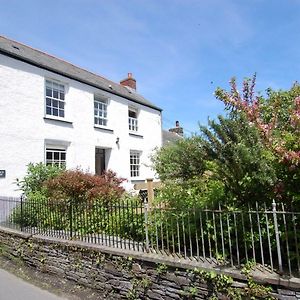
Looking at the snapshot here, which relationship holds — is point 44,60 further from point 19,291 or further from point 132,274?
point 132,274

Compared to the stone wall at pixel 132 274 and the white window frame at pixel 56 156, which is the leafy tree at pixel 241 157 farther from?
the white window frame at pixel 56 156

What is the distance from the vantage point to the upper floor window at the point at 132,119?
60.7 feet

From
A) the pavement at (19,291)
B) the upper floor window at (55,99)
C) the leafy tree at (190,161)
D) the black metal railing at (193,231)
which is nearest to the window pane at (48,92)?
the upper floor window at (55,99)

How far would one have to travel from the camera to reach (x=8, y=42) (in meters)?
13.4

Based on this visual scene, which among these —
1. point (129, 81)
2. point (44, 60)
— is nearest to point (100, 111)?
point (44, 60)

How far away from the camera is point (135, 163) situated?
1858 centimetres

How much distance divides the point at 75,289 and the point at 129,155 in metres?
12.1

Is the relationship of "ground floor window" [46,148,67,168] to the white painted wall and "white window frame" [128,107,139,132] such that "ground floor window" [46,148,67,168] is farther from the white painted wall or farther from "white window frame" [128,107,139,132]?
"white window frame" [128,107,139,132]

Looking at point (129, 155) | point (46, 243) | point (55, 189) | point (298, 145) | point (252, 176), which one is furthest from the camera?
point (129, 155)

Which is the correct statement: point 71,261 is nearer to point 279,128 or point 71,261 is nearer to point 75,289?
point 75,289

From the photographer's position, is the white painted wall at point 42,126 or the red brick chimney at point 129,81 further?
the red brick chimney at point 129,81

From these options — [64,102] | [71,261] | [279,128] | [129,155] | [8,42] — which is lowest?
[71,261]

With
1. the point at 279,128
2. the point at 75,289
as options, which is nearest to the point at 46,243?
the point at 75,289

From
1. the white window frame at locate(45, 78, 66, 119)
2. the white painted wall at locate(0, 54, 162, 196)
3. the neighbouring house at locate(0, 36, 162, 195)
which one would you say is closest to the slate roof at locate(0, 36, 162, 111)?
the neighbouring house at locate(0, 36, 162, 195)
